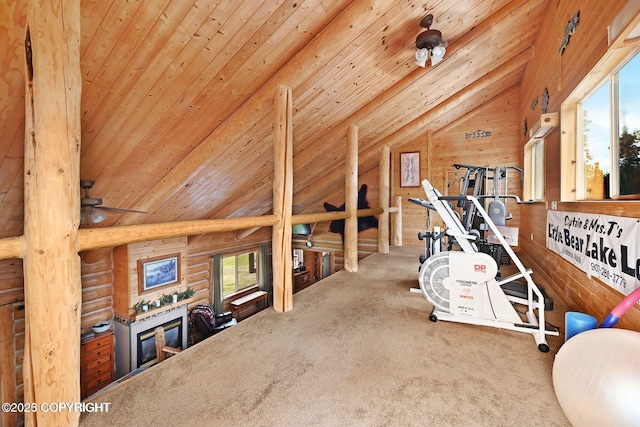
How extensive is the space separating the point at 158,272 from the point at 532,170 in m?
6.94

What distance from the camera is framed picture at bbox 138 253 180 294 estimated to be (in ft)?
17.0

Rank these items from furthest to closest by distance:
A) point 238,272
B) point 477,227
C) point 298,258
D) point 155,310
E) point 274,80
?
point 298,258 → point 238,272 → point 155,310 → point 477,227 → point 274,80

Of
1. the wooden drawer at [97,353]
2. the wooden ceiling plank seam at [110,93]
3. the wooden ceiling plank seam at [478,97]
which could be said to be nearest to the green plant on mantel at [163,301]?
the wooden drawer at [97,353]

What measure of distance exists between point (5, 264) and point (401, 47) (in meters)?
5.88

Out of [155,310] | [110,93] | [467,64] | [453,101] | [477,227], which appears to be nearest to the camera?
[110,93]

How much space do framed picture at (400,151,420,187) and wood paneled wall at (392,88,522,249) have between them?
0.09m

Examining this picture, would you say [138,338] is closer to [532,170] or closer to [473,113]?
[532,170]

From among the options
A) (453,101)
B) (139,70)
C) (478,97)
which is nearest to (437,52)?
(453,101)

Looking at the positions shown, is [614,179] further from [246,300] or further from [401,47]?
[246,300]

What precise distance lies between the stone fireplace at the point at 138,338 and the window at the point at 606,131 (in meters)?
6.46

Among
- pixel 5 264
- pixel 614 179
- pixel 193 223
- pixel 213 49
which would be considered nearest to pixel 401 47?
pixel 213 49

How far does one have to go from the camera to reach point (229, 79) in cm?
275

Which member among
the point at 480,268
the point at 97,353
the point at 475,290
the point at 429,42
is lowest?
the point at 97,353

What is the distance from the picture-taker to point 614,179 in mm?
2205
